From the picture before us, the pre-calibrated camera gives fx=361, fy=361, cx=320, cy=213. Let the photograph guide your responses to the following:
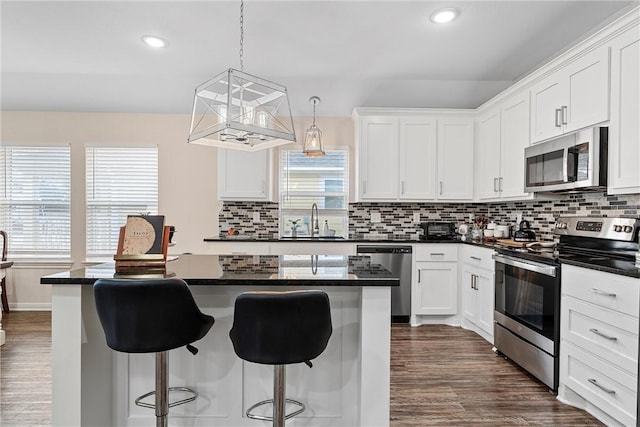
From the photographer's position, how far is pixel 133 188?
4.57 meters

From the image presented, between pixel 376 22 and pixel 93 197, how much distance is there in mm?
3919

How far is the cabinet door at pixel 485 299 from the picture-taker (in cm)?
331

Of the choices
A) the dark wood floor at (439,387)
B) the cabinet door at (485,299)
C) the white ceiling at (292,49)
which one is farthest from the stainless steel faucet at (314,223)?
the cabinet door at (485,299)

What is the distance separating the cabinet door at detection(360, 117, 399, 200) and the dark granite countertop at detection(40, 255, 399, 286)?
6.94 feet

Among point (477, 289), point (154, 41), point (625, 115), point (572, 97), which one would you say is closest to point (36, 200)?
point (154, 41)

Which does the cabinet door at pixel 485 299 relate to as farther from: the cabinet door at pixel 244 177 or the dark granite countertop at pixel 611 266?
the cabinet door at pixel 244 177

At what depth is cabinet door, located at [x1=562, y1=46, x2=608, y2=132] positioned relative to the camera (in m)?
2.37

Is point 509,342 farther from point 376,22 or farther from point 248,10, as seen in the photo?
point 248,10

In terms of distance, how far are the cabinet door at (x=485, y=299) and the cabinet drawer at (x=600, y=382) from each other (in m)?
0.98

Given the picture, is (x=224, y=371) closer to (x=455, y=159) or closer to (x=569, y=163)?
(x=569, y=163)

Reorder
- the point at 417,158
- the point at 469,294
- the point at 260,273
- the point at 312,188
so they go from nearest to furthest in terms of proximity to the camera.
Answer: the point at 260,273 → the point at 469,294 → the point at 417,158 → the point at 312,188

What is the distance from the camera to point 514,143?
344 cm

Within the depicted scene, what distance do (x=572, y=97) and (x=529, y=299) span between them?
1522mm

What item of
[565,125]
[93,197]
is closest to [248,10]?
[565,125]
